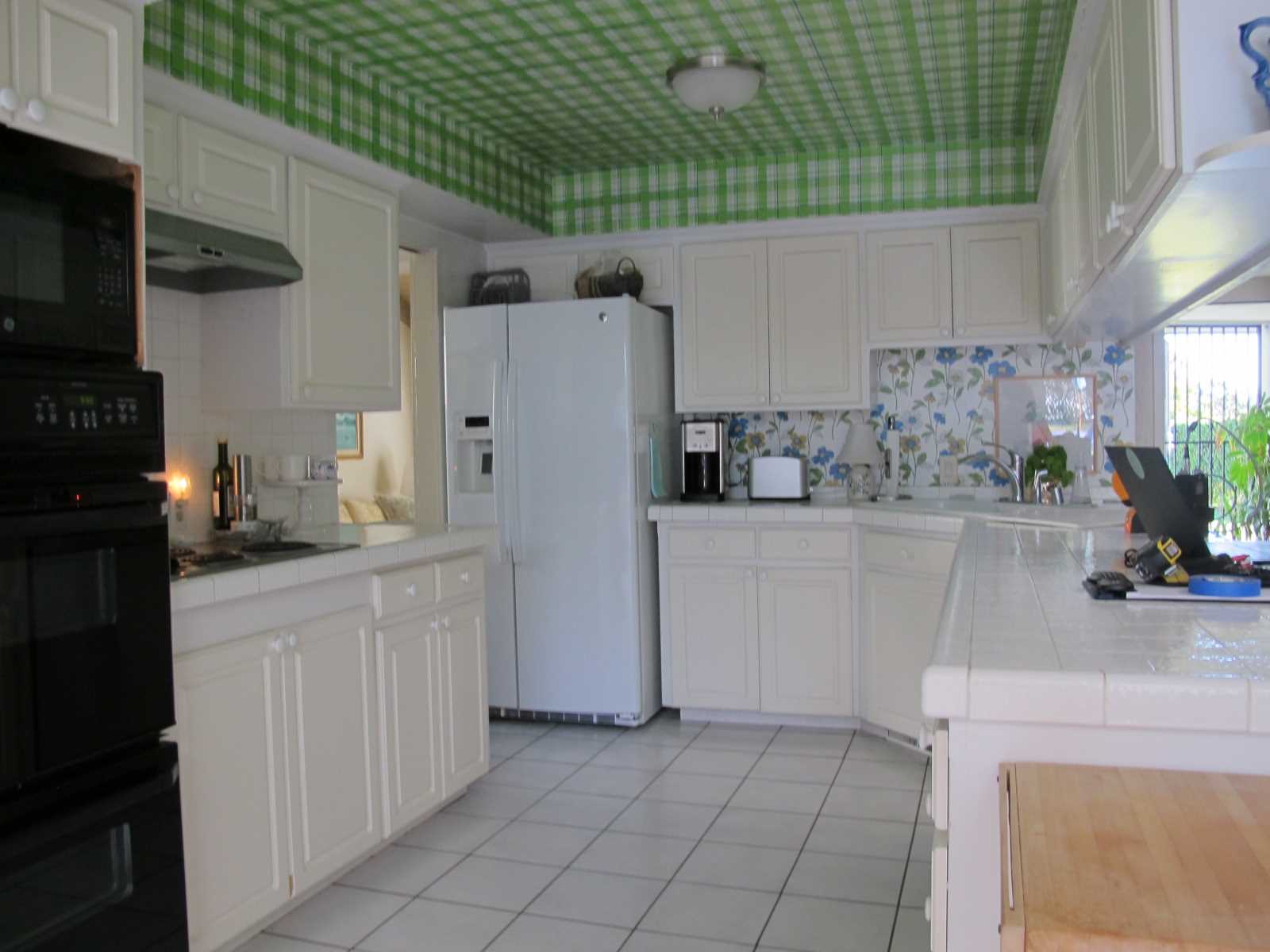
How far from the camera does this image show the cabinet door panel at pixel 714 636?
4.25 metres

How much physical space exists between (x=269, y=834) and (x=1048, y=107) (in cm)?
344

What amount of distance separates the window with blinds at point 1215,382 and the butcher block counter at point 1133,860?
4.39m

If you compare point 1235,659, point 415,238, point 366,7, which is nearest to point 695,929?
point 1235,659

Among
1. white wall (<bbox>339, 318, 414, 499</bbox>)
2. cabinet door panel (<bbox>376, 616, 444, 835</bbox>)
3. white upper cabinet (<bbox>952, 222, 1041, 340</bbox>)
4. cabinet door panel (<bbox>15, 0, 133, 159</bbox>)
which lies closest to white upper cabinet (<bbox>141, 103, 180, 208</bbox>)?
cabinet door panel (<bbox>15, 0, 133, 159</bbox>)

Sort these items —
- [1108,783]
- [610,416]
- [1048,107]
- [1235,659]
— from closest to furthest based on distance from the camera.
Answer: [1108,783] < [1235,659] < [1048,107] < [610,416]

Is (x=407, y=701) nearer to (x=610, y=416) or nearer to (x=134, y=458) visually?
(x=134, y=458)

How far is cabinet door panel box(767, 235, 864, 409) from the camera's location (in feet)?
14.4

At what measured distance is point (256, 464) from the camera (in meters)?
3.32

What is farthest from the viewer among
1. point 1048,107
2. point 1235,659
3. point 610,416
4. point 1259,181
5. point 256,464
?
point 610,416

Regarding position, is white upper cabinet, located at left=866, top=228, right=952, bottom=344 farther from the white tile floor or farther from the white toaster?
the white tile floor

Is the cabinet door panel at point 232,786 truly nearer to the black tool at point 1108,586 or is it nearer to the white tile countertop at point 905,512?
the black tool at point 1108,586

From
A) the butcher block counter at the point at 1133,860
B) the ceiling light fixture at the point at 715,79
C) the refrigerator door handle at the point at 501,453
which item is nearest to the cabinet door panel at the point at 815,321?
the ceiling light fixture at the point at 715,79

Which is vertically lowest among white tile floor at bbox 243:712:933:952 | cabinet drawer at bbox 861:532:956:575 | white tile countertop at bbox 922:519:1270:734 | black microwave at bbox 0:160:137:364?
white tile floor at bbox 243:712:933:952

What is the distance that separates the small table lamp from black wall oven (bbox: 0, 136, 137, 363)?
10.3 feet
